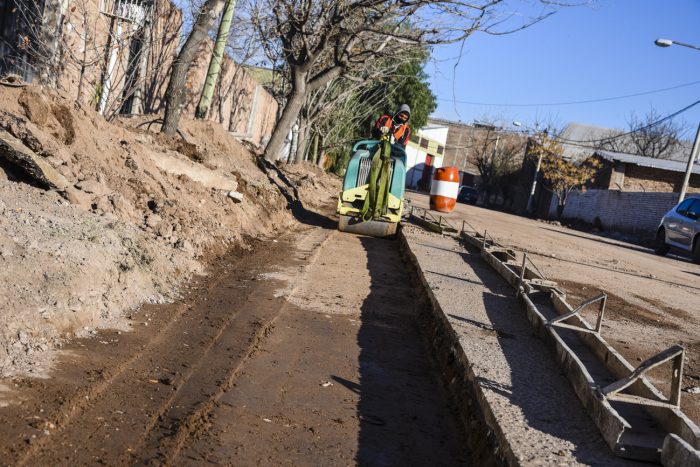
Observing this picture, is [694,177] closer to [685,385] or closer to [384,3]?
[384,3]

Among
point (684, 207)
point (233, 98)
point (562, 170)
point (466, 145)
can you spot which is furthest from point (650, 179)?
point (466, 145)

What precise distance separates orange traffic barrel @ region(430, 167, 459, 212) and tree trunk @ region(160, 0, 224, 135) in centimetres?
781

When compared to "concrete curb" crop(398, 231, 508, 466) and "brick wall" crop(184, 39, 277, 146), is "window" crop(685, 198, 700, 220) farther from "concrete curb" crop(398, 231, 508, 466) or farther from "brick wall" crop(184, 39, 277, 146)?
"concrete curb" crop(398, 231, 508, 466)

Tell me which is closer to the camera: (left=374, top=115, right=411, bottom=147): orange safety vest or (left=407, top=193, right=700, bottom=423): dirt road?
(left=407, top=193, right=700, bottom=423): dirt road

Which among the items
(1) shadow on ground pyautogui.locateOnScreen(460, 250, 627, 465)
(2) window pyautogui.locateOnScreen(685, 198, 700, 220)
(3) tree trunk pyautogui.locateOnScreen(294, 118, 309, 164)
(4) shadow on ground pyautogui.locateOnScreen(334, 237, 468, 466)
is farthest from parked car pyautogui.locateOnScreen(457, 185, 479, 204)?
(1) shadow on ground pyautogui.locateOnScreen(460, 250, 627, 465)

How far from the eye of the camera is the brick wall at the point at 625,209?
34.4 m

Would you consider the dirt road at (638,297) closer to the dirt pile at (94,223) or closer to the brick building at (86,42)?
the dirt pile at (94,223)

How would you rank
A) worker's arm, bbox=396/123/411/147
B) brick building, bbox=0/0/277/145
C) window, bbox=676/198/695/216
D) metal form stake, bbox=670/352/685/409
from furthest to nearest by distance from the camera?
window, bbox=676/198/695/216 < worker's arm, bbox=396/123/411/147 < brick building, bbox=0/0/277/145 < metal form stake, bbox=670/352/685/409

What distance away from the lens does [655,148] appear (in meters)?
71.5

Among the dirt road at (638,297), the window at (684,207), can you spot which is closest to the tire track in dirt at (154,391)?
the dirt road at (638,297)

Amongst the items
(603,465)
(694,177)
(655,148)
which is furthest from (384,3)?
(655,148)

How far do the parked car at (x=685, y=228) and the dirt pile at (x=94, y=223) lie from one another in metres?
13.6

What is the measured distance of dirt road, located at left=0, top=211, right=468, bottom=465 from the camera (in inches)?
160

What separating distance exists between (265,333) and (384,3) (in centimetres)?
1331
